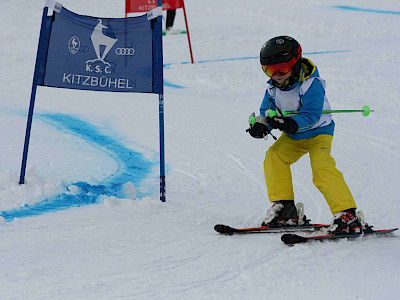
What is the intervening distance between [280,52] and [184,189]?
71.5 inches

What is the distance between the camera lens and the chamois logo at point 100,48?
450 centimetres

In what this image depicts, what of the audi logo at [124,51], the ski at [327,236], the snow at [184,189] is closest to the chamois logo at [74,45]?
the audi logo at [124,51]

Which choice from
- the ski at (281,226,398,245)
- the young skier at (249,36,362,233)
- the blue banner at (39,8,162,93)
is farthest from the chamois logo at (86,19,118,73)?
the ski at (281,226,398,245)

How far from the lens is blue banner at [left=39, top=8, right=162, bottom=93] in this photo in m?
4.50

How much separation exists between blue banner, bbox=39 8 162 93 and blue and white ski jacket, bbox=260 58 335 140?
121cm

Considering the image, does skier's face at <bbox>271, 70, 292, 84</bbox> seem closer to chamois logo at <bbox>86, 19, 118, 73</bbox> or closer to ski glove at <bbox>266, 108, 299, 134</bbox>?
ski glove at <bbox>266, 108, 299, 134</bbox>

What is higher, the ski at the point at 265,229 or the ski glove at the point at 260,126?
the ski glove at the point at 260,126

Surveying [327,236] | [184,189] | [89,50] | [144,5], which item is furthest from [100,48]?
[144,5]

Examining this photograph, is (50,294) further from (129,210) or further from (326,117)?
(326,117)

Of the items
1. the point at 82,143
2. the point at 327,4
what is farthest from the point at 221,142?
the point at 327,4

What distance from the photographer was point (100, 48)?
4516 millimetres

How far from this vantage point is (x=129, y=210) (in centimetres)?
448

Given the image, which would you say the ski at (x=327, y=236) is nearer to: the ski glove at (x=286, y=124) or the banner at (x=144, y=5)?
the ski glove at (x=286, y=124)

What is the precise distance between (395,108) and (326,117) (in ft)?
13.6
